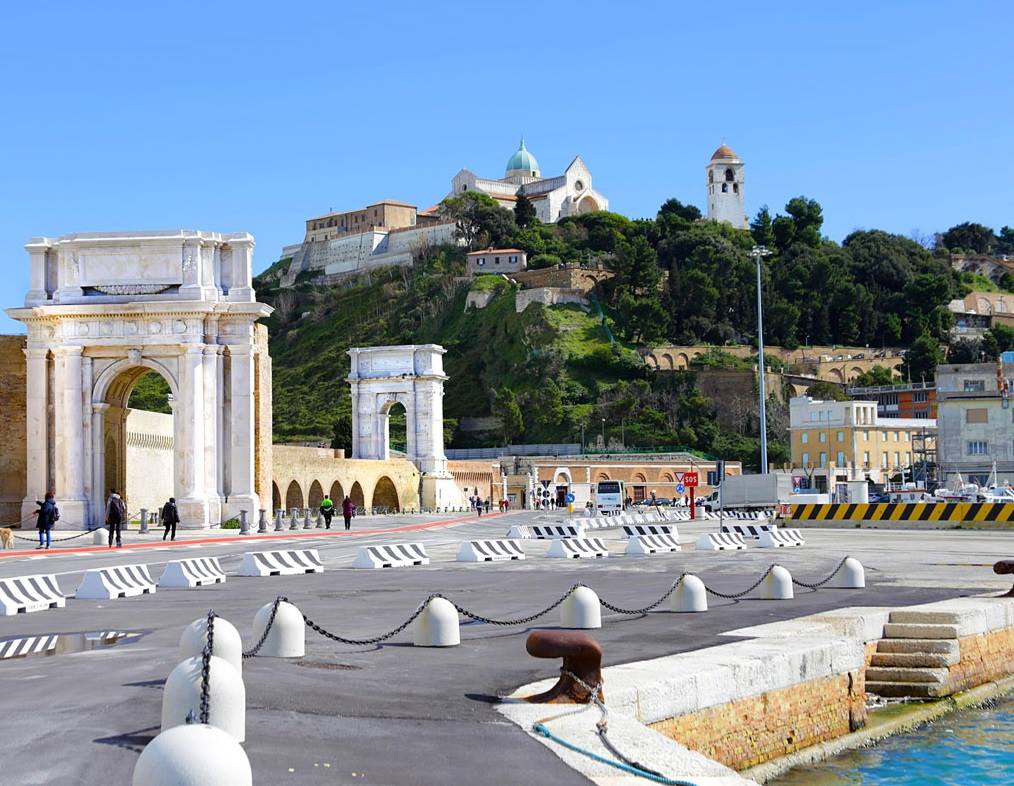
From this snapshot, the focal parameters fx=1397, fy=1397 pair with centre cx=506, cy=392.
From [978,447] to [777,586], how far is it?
69643 millimetres

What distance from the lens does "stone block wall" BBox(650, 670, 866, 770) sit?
11634mm

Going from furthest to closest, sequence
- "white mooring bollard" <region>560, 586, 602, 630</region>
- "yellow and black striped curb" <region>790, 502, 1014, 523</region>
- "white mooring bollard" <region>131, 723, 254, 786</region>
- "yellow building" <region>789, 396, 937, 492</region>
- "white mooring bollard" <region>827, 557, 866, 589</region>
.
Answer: "yellow building" <region>789, 396, 937, 492</region>
"yellow and black striped curb" <region>790, 502, 1014, 523</region>
"white mooring bollard" <region>827, 557, 866, 589</region>
"white mooring bollard" <region>560, 586, 602, 630</region>
"white mooring bollard" <region>131, 723, 254, 786</region>

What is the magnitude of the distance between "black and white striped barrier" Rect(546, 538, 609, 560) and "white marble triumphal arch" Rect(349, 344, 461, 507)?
55061 millimetres

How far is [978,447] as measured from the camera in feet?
279

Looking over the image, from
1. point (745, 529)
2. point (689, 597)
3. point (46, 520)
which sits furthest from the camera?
point (745, 529)

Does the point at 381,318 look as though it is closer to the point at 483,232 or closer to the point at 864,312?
the point at 483,232

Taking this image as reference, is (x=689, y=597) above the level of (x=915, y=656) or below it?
above

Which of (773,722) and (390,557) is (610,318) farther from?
(773,722)

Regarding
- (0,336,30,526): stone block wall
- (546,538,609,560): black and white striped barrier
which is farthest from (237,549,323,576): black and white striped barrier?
(0,336,30,526): stone block wall

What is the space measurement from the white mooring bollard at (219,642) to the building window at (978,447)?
80223 millimetres

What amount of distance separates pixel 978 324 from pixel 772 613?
143 metres

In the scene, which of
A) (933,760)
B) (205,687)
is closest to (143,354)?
(933,760)

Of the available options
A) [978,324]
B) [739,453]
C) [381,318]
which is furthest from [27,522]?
[978,324]

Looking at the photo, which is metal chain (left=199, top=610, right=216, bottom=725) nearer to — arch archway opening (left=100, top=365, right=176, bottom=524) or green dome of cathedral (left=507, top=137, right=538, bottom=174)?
arch archway opening (left=100, top=365, right=176, bottom=524)
